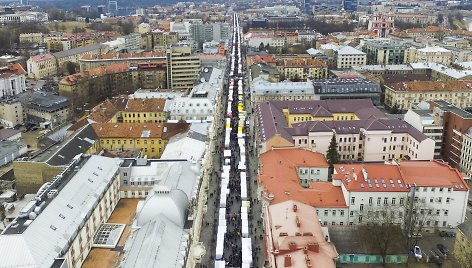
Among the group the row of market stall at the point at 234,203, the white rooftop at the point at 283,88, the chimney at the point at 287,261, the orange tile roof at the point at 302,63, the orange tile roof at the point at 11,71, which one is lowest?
the row of market stall at the point at 234,203

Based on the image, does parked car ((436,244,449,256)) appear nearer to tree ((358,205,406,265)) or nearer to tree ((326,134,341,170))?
tree ((358,205,406,265))

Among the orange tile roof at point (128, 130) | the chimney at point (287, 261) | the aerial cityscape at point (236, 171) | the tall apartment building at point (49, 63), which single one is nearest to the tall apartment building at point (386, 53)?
the aerial cityscape at point (236, 171)

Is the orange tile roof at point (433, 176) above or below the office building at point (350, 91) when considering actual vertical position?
below

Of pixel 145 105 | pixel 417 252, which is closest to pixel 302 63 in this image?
pixel 145 105

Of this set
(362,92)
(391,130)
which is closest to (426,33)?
(362,92)

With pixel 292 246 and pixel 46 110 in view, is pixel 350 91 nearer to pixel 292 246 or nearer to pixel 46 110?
pixel 46 110

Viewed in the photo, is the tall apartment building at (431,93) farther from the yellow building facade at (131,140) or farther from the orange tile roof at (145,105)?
the yellow building facade at (131,140)

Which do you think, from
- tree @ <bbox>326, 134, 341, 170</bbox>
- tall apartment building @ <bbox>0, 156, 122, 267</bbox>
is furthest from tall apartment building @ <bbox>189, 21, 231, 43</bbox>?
tall apartment building @ <bbox>0, 156, 122, 267</bbox>
